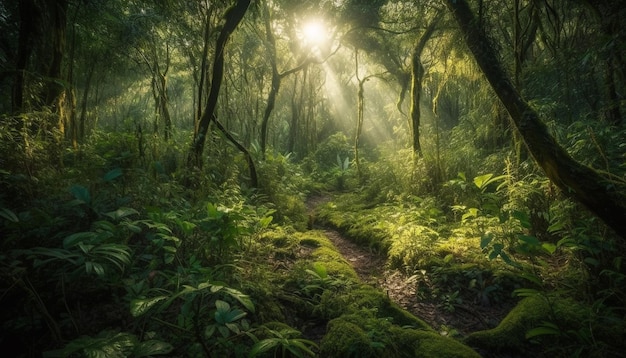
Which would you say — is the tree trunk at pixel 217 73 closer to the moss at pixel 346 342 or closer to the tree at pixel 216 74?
the tree at pixel 216 74

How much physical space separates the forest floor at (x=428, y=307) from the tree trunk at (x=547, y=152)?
1.35m

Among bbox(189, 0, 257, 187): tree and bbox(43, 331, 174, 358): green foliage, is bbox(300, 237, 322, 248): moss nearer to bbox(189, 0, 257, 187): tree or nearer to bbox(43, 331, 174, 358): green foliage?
bbox(189, 0, 257, 187): tree

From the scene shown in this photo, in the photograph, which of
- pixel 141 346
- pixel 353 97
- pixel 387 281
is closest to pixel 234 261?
pixel 141 346

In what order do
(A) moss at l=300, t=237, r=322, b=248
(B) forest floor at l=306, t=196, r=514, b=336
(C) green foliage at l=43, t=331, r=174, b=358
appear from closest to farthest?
1. (C) green foliage at l=43, t=331, r=174, b=358
2. (B) forest floor at l=306, t=196, r=514, b=336
3. (A) moss at l=300, t=237, r=322, b=248

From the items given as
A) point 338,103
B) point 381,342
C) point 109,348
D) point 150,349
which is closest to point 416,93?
point 381,342

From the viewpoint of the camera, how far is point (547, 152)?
11.1 feet

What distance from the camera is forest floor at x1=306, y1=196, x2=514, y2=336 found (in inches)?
122

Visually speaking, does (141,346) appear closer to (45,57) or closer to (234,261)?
(234,261)

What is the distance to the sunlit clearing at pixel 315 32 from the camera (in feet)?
39.6

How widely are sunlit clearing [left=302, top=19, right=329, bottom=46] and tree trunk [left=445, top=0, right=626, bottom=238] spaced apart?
28.5ft

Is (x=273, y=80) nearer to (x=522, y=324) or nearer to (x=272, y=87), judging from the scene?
(x=272, y=87)

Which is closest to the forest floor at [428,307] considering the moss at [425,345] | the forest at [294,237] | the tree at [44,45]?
the forest at [294,237]

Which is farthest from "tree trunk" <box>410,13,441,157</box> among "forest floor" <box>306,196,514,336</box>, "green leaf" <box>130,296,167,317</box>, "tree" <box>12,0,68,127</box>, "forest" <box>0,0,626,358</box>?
"tree" <box>12,0,68,127</box>

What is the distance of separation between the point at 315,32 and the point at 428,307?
1182 centimetres
